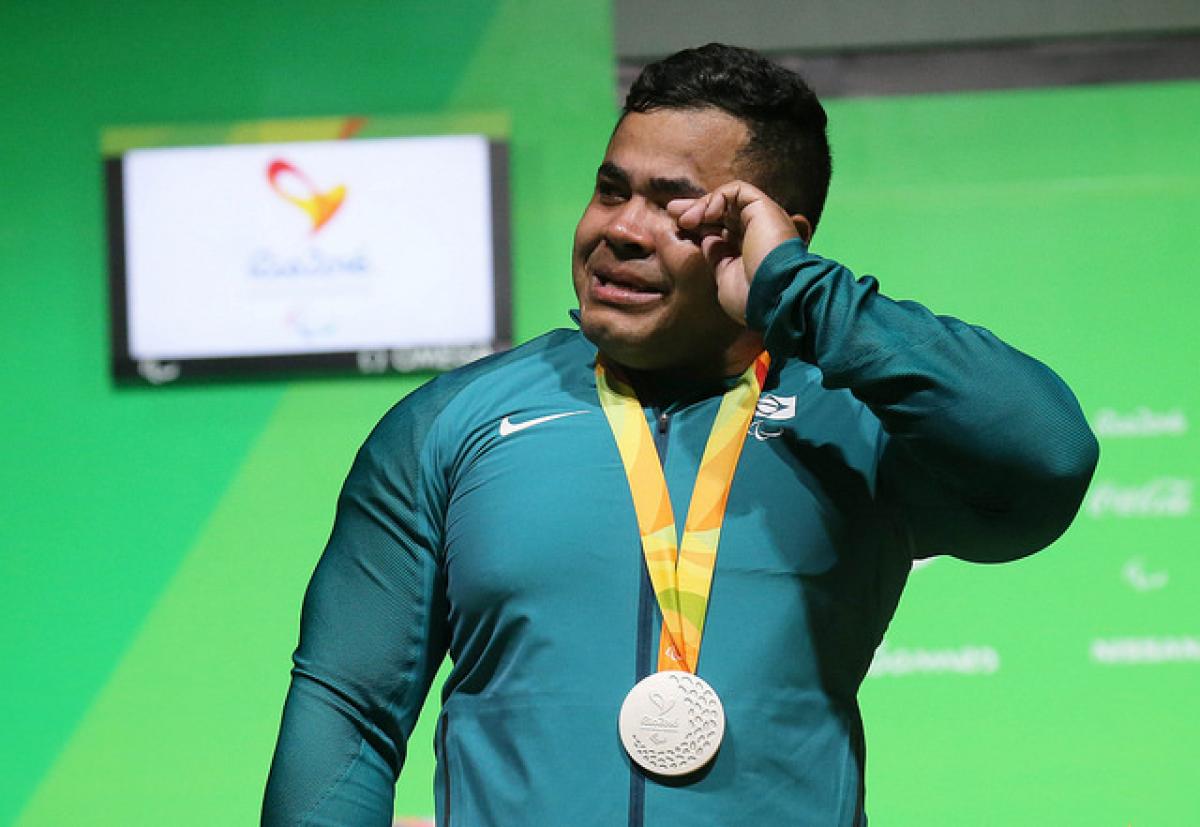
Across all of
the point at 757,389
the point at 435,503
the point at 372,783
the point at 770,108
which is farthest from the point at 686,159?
the point at 372,783

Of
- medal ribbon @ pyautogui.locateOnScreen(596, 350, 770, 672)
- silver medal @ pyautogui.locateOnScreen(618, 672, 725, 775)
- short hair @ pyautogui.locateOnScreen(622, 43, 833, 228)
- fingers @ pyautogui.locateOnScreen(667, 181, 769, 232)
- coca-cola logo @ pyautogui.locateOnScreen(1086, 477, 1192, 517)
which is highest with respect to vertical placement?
short hair @ pyautogui.locateOnScreen(622, 43, 833, 228)

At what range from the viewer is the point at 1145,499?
307 cm

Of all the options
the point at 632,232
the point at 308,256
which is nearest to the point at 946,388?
the point at 632,232

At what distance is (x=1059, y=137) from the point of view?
314 cm

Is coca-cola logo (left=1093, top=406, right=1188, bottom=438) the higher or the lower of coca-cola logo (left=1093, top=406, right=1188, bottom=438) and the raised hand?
the lower

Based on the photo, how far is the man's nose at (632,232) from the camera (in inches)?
56.6

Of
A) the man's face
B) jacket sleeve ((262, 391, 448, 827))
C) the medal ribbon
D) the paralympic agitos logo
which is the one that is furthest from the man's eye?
the paralympic agitos logo

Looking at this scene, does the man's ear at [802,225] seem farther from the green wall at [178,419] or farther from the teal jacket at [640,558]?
the green wall at [178,419]

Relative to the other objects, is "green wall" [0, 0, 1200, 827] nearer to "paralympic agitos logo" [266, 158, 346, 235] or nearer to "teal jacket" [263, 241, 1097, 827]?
"paralympic agitos logo" [266, 158, 346, 235]

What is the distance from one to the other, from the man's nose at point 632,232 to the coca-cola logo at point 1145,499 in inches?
74.1

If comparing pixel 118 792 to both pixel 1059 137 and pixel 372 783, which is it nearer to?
pixel 372 783

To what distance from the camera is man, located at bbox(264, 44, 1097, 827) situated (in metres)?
1.29

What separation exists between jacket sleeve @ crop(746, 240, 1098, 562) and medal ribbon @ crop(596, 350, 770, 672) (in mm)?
138

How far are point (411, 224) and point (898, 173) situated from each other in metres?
0.96
